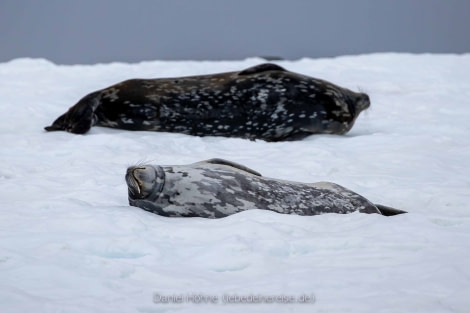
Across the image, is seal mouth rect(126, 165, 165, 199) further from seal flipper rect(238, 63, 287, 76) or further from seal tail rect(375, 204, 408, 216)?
seal flipper rect(238, 63, 287, 76)

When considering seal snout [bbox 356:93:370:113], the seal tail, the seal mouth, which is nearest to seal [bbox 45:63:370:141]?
seal snout [bbox 356:93:370:113]

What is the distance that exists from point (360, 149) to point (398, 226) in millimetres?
→ 3164

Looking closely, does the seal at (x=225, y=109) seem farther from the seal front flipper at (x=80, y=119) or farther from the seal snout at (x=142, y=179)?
the seal snout at (x=142, y=179)

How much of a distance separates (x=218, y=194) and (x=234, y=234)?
0.58 metres

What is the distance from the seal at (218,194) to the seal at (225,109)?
323 cm

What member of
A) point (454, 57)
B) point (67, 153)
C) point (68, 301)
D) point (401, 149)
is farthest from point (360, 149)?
point (454, 57)

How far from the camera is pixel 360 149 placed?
721 centimetres

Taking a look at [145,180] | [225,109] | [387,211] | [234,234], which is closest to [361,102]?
[225,109]

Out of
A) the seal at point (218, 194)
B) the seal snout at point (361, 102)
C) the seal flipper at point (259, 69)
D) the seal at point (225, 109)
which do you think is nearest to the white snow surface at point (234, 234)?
the seal at point (218, 194)

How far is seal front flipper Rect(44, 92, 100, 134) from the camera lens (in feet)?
25.7

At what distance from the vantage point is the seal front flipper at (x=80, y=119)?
7.84m

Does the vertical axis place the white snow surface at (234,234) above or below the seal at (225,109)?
below

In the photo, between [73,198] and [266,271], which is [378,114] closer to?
[73,198]

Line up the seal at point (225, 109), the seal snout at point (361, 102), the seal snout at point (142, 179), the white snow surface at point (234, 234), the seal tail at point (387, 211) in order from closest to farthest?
1. the white snow surface at point (234, 234)
2. the seal snout at point (142, 179)
3. the seal tail at point (387, 211)
4. the seal at point (225, 109)
5. the seal snout at point (361, 102)
